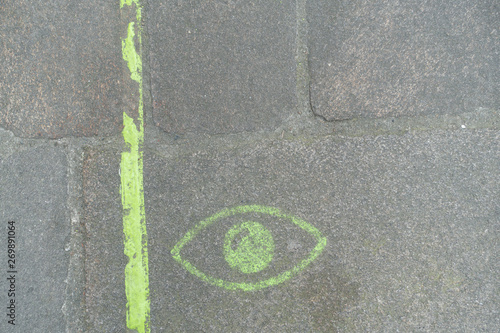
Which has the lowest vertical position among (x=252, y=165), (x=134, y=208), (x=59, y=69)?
(x=134, y=208)

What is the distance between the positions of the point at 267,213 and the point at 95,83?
1.25m

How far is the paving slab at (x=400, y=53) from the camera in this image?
176 cm

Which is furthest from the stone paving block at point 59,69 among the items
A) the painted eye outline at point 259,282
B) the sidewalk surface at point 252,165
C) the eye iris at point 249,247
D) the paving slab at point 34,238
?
the eye iris at point 249,247

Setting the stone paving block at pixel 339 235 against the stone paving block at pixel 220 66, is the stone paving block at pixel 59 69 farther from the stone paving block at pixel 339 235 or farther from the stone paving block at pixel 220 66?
the stone paving block at pixel 339 235

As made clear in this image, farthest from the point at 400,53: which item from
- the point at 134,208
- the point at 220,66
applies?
the point at 134,208

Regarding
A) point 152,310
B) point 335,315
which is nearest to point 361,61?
point 335,315

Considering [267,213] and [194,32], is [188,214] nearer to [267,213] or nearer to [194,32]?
[267,213]

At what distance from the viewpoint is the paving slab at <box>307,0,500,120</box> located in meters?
1.76

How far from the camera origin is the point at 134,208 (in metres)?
1.71

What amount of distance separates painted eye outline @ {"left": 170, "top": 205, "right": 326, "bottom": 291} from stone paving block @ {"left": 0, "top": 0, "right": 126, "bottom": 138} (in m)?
0.76

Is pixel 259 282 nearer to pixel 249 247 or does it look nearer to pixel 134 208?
pixel 249 247

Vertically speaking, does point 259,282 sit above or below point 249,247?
below

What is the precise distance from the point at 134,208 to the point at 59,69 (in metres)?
0.90

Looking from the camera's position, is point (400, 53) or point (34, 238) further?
point (400, 53)
